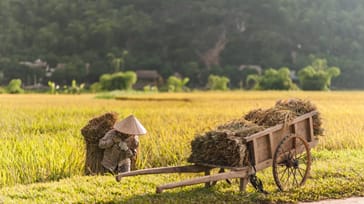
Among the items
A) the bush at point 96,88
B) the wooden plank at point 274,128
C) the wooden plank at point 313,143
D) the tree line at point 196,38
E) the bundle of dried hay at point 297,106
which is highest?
the tree line at point 196,38

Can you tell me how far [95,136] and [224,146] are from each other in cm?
153

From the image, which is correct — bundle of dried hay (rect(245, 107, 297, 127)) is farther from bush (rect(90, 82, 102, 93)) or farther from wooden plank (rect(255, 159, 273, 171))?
bush (rect(90, 82, 102, 93))

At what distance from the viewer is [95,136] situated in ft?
17.4

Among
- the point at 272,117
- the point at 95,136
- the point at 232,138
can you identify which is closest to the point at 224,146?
the point at 232,138

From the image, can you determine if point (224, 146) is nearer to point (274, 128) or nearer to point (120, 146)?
point (274, 128)

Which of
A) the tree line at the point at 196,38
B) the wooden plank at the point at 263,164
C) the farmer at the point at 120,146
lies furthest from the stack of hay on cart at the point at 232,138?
the tree line at the point at 196,38

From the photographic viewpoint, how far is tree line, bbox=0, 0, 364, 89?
34.0m

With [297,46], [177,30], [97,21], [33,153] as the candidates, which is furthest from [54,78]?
[33,153]

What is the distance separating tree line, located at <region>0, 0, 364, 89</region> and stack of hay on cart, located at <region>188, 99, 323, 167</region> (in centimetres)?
2609

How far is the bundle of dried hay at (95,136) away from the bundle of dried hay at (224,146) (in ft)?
3.74

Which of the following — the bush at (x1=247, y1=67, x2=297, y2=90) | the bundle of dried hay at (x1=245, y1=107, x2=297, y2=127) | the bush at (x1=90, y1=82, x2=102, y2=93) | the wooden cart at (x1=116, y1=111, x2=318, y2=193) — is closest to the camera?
the wooden cart at (x1=116, y1=111, x2=318, y2=193)

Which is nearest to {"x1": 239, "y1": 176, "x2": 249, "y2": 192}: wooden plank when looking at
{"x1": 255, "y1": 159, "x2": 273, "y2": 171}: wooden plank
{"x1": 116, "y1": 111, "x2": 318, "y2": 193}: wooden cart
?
{"x1": 116, "y1": 111, "x2": 318, "y2": 193}: wooden cart

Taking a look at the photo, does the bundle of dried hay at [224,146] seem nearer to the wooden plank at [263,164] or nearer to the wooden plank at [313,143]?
the wooden plank at [263,164]

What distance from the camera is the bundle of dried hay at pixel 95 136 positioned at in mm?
5289
